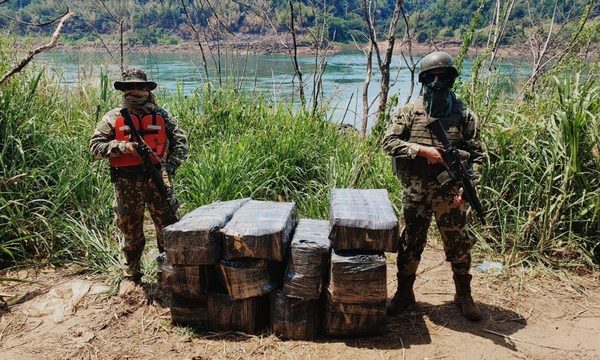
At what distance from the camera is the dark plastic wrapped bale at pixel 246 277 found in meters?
2.85

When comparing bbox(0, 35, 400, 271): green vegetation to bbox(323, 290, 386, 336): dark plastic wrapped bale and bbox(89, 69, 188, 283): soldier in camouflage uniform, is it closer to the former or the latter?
bbox(89, 69, 188, 283): soldier in camouflage uniform

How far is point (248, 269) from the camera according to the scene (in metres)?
2.85

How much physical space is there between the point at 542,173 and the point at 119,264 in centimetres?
379

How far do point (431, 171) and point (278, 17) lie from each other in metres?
6.17

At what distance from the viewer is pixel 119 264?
12.6ft

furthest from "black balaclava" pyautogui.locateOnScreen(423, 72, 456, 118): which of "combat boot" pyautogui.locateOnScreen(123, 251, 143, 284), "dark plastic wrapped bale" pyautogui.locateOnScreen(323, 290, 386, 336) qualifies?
"combat boot" pyautogui.locateOnScreen(123, 251, 143, 284)

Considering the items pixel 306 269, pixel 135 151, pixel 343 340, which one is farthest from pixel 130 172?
pixel 343 340

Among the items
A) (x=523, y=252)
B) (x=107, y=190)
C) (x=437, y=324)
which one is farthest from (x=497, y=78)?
(x=107, y=190)

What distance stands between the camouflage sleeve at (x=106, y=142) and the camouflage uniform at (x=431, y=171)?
1790 millimetres

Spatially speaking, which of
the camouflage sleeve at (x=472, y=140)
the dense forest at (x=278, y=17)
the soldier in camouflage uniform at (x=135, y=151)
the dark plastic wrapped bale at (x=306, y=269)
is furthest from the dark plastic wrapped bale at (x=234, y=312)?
the dense forest at (x=278, y=17)

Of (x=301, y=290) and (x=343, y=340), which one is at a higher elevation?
(x=301, y=290)

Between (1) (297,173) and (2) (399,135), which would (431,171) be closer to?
(2) (399,135)

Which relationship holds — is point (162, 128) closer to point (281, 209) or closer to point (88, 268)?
point (281, 209)

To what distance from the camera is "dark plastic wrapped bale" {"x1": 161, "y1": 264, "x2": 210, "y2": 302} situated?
2.93 meters
